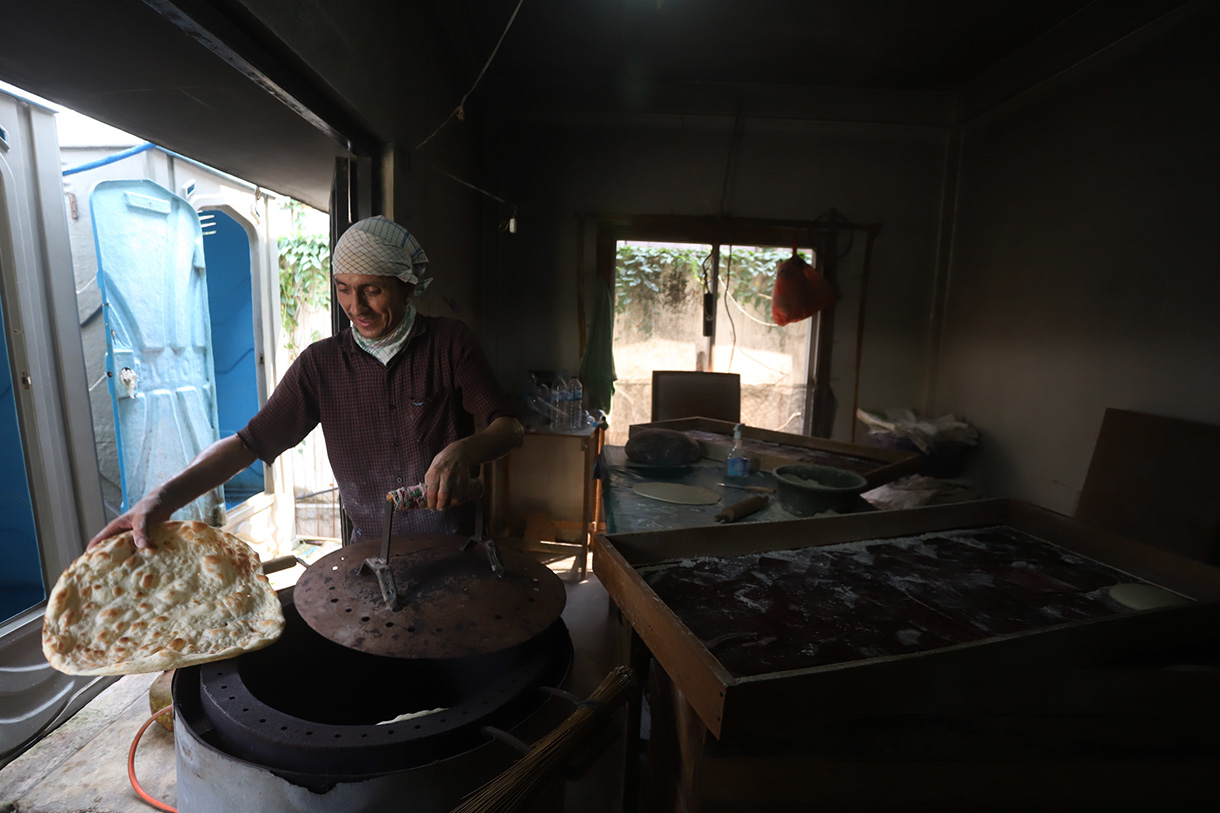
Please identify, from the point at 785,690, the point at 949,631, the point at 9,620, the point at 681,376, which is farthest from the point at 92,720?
the point at 681,376

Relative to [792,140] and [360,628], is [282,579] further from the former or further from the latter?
[792,140]

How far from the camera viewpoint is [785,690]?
0.77 meters

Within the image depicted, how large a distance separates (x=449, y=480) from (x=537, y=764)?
2.07 feet

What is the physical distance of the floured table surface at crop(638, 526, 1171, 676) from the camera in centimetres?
107

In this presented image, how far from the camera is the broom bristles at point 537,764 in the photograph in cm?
90

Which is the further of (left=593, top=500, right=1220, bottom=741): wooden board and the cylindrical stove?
the cylindrical stove

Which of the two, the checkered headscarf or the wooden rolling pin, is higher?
the checkered headscarf

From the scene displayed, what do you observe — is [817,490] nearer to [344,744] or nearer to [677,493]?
[677,493]

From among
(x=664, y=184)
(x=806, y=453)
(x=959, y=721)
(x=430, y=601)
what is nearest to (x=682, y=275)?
(x=664, y=184)

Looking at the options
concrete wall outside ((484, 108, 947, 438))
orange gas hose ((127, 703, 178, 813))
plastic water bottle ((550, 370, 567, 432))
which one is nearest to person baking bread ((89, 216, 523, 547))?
orange gas hose ((127, 703, 178, 813))

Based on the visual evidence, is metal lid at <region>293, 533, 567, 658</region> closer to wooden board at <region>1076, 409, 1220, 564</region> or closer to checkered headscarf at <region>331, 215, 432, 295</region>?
checkered headscarf at <region>331, 215, 432, 295</region>

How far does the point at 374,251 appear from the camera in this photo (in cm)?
159

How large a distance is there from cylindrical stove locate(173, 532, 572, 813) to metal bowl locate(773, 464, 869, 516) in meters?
0.98

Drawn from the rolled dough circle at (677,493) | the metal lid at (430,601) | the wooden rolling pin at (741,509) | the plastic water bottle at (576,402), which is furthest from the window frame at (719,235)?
the metal lid at (430,601)
